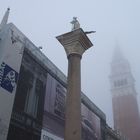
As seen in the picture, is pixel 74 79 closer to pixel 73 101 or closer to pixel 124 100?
pixel 73 101

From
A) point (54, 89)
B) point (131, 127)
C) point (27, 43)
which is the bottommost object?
point (54, 89)

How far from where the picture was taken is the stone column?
672 centimetres

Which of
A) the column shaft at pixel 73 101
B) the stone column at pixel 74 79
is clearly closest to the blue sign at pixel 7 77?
the stone column at pixel 74 79

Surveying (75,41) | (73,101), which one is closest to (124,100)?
(75,41)

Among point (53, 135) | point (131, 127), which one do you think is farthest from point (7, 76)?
point (131, 127)

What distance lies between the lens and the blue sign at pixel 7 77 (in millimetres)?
11023

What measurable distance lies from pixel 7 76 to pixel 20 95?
4.25ft

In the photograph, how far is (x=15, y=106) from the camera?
11609 millimetres

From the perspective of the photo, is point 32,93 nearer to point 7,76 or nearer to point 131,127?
point 7,76

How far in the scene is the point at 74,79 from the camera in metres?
7.39

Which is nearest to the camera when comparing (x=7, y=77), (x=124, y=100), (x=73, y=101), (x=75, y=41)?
(x=73, y=101)

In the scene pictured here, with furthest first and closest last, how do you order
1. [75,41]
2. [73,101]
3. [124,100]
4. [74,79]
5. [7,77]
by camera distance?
[124,100] → [7,77] → [75,41] → [74,79] → [73,101]

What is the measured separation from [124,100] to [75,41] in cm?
4376

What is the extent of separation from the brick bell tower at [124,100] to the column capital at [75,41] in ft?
133
